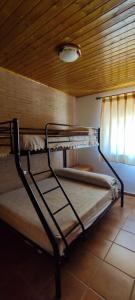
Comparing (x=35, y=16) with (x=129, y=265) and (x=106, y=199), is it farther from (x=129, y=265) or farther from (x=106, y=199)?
(x=129, y=265)

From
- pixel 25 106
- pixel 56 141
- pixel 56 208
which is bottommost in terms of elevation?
pixel 56 208

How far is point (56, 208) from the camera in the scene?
179cm

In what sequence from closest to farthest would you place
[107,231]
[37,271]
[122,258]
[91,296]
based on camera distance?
[91,296] < [37,271] < [122,258] < [107,231]

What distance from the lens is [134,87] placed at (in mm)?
3051

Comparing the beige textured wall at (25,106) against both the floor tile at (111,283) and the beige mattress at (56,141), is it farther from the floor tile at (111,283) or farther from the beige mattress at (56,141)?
the floor tile at (111,283)

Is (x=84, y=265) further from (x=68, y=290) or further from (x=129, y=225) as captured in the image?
(x=129, y=225)

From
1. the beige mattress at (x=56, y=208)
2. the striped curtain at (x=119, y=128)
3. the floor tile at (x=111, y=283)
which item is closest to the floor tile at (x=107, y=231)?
the beige mattress at (x=56, y=208)

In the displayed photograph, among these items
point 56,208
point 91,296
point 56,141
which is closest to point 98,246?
point 91,296

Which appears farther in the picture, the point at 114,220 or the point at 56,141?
the point at 114,220

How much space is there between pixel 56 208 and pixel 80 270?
648 mm

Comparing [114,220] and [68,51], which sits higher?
[68,51]

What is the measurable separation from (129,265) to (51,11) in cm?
254

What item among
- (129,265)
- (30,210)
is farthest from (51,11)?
(129,265)

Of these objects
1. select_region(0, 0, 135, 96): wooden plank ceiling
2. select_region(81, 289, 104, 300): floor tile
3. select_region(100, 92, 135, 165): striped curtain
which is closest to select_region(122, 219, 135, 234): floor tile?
select_region(81, 289, 104, 300): floor tile
